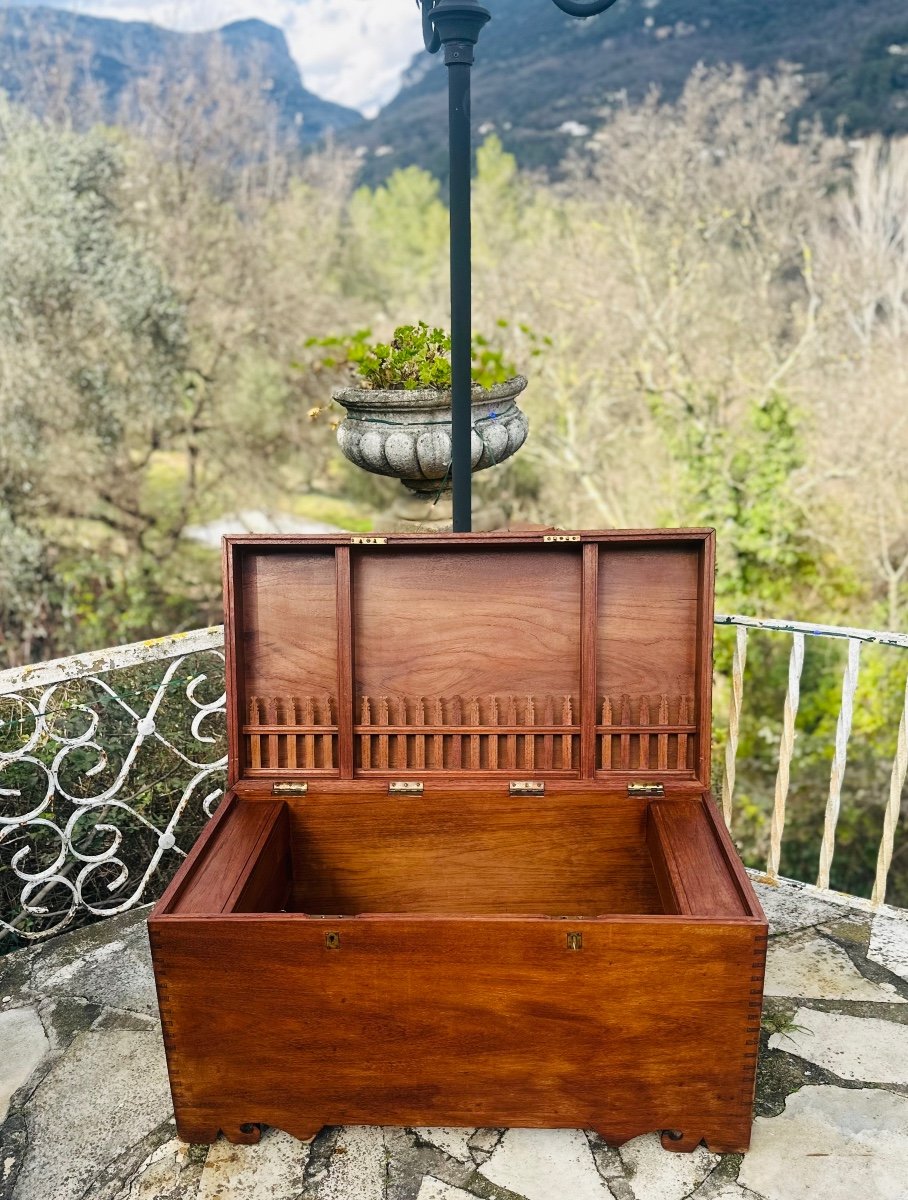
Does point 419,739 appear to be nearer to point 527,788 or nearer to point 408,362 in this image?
point 527,788

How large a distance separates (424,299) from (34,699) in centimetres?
1216

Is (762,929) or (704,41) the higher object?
(704,41)

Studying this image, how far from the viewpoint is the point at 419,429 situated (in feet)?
10.6

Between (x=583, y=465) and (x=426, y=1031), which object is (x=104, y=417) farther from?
(x=426, y=1031)

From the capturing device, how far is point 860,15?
20125mm

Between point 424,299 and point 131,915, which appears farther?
point 424,299

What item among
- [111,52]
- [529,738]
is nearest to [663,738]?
[529,738]

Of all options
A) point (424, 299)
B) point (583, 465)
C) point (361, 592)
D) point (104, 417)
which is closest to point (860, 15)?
point (424, 299)

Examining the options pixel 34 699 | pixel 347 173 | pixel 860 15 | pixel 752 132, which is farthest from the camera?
pixel 860 15

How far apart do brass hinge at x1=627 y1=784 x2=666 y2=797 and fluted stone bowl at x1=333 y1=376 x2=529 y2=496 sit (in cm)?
131

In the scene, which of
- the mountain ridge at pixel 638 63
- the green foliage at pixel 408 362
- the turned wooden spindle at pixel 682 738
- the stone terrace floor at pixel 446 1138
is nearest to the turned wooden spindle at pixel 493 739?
the turned wooden spindle at pixel 682 738

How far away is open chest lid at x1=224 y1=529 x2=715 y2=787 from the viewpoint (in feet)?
8.09

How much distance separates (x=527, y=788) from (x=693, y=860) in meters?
0.48

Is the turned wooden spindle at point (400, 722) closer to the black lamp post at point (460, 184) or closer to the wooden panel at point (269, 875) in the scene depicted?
the wooden panel at point (269, 875)
